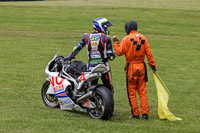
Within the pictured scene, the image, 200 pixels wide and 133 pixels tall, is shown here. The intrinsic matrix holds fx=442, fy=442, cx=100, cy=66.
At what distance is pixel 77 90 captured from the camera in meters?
8.98

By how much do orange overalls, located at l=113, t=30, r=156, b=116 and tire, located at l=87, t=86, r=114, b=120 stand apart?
0.68 m

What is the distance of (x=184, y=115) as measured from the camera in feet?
30.5

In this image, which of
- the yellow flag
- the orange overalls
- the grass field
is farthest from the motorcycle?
the yellow flag

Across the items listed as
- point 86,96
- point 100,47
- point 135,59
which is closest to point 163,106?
point 135,59

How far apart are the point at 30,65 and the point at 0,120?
8695mm

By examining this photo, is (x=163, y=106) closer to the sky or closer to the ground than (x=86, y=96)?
closer to the ground

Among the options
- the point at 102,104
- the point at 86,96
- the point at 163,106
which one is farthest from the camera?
the point at 163,106

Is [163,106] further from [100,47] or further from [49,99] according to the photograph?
[49,99]

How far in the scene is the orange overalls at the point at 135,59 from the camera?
865 cm

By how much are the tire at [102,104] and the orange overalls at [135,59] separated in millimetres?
675

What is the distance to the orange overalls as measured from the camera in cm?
865

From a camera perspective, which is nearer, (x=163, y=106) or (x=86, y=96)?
(x=86, y=96)

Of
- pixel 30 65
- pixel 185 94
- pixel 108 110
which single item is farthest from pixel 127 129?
pixel 30 65

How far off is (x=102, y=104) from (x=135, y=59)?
3.65 ft
